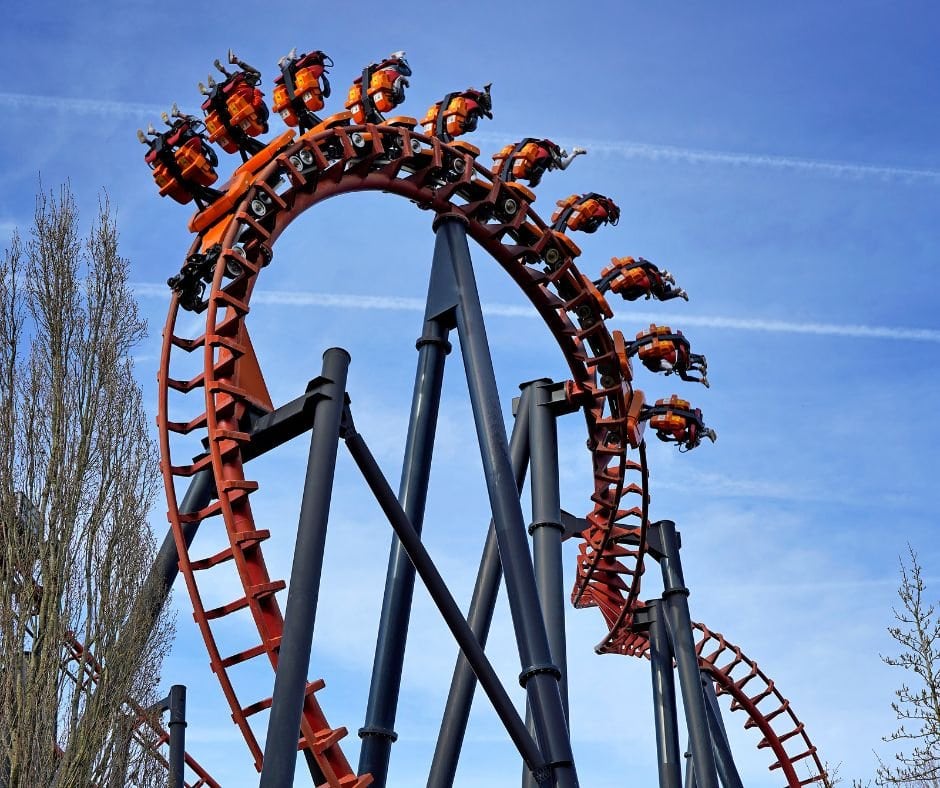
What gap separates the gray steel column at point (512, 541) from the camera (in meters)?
8.13

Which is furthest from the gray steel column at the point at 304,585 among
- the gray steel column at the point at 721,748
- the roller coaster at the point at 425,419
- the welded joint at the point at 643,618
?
the gray steel column at the point at 721,748

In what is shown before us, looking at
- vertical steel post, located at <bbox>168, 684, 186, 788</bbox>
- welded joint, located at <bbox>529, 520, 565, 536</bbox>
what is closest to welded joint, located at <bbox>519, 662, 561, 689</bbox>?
welded joint, located at <bbox>529, 520, 565, 536</bbox>

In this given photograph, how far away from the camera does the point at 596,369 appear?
38.7 feet

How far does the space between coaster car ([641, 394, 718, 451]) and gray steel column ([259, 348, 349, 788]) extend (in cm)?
576

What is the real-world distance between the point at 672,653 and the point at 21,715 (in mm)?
7367

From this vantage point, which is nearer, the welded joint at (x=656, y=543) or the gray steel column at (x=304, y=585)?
the gray steel column at (x=304, y=585)

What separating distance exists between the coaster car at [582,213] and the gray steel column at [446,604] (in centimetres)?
440

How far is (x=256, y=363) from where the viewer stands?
331 inches

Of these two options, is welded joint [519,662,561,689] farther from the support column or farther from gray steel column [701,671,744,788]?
gray steel column [701,671,744,788]

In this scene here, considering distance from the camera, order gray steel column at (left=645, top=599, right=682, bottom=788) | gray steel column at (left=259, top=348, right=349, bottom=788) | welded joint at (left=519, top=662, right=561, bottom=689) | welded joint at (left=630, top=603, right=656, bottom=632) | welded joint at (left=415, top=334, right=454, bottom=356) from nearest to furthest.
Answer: gray steel column at (left=259, top=348, right=349, bottom=788) → welded joint at (left=519, top=662, right=561, bottom=689) → welded joint at (left=415, top=334, right=454, bottom=356) → gray steel column at (left=645, top=599, right=682, bottom=788) → welded joint at (left=630, top=603, right=656, bottom=632)

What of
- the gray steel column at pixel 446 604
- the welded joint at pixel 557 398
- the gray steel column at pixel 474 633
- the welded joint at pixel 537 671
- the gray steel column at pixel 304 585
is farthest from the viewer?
the welded joint at pixel 557 398

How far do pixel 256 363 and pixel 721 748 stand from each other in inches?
323

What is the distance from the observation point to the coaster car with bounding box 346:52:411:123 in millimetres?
10031

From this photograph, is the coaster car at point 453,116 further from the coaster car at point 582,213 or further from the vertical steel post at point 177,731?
the vertical steel post at point 177,731
